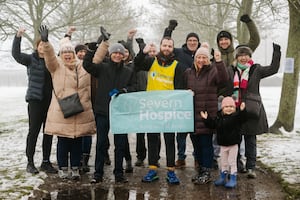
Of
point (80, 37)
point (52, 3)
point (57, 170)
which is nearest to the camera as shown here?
point (57, 170)

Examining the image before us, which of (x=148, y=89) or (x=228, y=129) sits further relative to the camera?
(x=148, y=89)

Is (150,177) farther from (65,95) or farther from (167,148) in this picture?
(65,95)

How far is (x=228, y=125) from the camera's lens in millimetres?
5457

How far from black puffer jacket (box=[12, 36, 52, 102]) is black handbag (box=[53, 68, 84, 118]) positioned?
49 cm

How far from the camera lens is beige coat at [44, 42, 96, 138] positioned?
5.71 m

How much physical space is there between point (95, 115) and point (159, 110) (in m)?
0.96

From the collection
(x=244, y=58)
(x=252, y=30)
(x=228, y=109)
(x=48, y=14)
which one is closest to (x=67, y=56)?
(x=228, y=109)

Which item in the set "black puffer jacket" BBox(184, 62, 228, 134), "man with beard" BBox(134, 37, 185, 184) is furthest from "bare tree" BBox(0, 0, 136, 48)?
"black puffer jacket" BBox(184, 62, 228, 134)

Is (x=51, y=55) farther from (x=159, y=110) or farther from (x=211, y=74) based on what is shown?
(x=211, y=74)

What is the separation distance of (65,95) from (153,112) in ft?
4.43

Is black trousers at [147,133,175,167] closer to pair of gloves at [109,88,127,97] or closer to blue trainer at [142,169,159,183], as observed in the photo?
blue trainer at [142,169,159,183]

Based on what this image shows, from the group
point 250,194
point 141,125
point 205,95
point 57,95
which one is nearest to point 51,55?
point 57,95

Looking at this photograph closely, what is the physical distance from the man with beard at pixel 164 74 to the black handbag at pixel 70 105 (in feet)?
3.38

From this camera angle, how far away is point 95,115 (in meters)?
5.74
